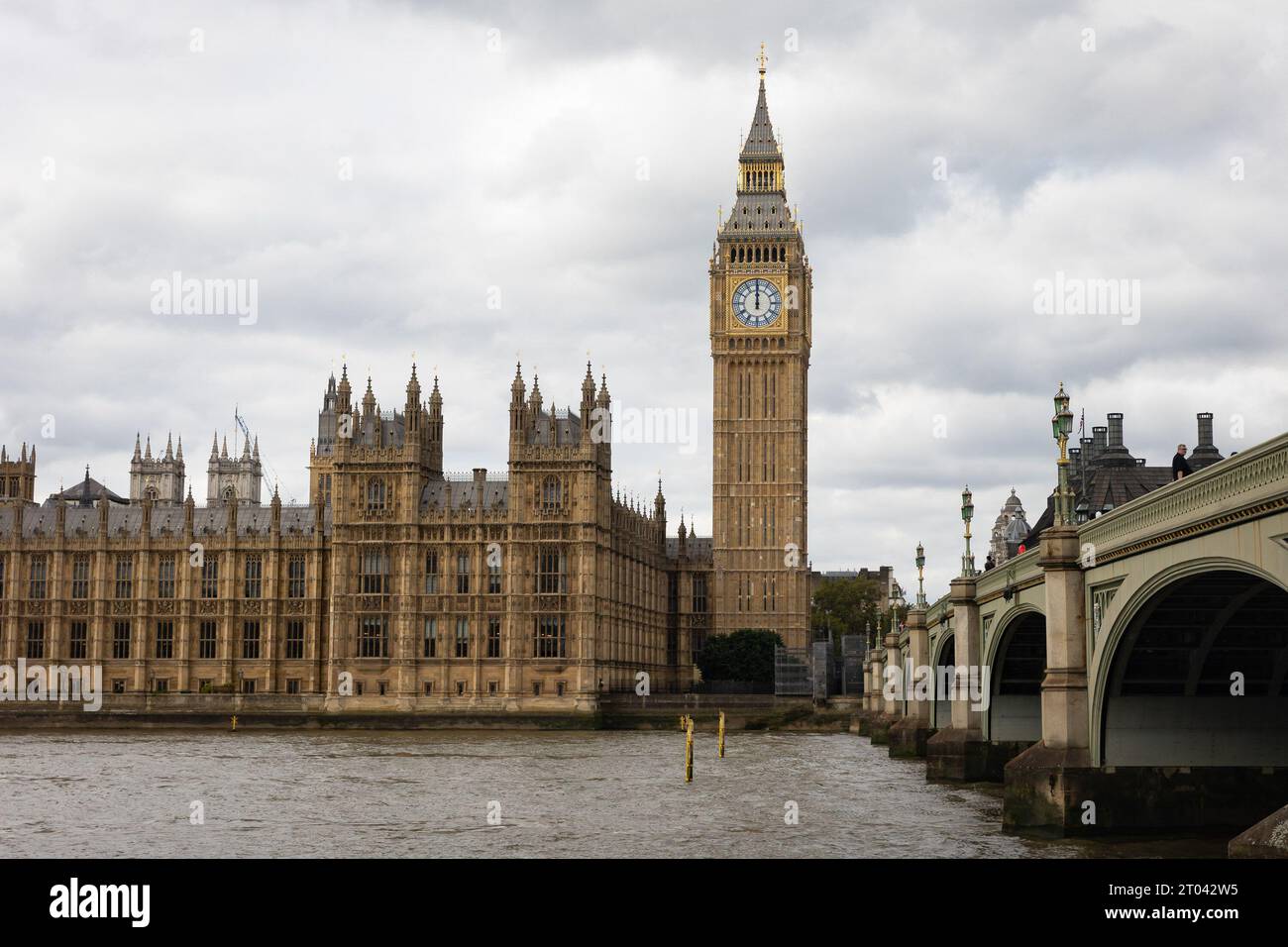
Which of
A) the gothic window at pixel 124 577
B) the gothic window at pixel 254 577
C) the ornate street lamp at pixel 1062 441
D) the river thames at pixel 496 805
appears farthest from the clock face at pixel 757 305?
the ornate street lamp at pixel 1062 441

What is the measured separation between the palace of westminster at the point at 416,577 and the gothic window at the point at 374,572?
15 centimetres

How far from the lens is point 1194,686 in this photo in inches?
1350

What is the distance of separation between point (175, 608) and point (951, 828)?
92730 mm

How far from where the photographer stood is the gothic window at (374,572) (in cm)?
11462

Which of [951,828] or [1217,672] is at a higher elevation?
[1217,672]

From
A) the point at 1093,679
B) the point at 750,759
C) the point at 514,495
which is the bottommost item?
the point at 750,759

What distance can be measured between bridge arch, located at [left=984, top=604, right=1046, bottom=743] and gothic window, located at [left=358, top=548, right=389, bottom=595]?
2699 inches

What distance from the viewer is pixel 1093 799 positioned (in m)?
33.4

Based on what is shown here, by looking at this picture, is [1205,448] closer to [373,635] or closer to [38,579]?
[373,635]

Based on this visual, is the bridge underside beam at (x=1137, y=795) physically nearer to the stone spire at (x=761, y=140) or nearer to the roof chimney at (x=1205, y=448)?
the roof chimney at (x=1205, y=448)

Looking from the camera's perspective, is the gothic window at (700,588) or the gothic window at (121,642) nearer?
the gothic window at (121,642)
